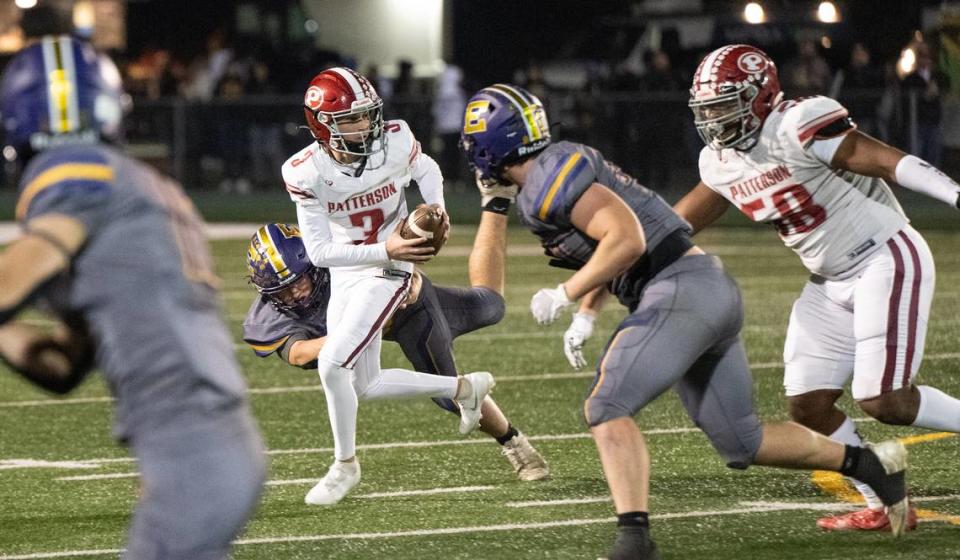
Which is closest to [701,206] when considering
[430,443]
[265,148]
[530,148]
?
[530,148]

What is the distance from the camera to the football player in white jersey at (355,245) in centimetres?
575

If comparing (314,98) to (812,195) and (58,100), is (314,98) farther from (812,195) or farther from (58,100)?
(58,100)

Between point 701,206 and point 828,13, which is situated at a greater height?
point 701,206

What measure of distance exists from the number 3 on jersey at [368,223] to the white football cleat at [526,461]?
947 millimetres

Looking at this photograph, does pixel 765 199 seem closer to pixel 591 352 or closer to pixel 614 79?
pixel 591 352

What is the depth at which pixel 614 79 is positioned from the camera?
19359 mm

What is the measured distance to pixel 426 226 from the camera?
5832mm

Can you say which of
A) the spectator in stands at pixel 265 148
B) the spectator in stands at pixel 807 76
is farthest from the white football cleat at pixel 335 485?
the spectator in stands at pixel 265 148

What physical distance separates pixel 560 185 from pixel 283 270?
1.82m

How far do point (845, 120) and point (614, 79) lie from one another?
14251mm

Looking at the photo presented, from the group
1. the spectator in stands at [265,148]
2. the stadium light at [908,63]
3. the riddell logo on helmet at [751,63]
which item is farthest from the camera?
the spectator in stands at [265,148]

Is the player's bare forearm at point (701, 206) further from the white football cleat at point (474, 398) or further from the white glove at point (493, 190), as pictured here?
the white football cleat at point (474, 398)

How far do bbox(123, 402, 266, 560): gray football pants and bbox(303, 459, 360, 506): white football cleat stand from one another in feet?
9.37

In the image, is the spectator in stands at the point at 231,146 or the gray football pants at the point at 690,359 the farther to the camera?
the spectator in stands at the point at 231,146
